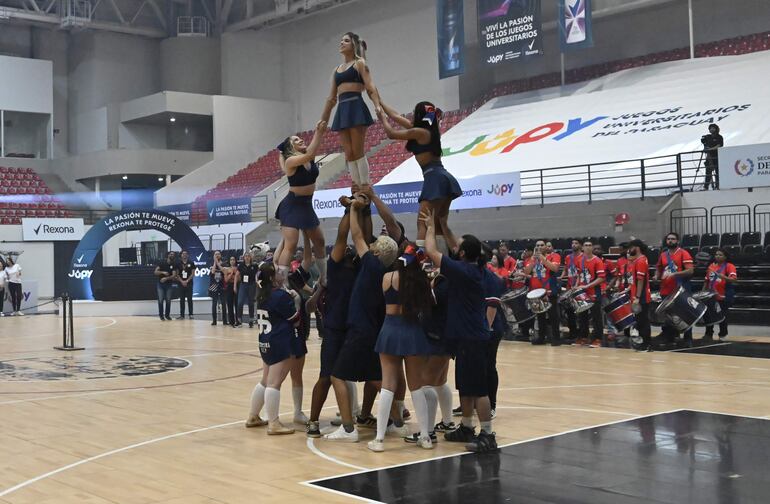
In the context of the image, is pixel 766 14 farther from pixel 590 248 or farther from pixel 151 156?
pixel 151 156

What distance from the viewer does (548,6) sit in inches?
1142

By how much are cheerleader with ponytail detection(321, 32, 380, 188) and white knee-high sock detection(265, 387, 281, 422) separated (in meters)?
1.98

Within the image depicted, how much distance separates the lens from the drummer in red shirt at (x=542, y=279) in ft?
49.0

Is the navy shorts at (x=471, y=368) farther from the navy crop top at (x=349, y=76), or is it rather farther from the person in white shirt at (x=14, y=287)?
the person in white shirt at (x=14, y=287)

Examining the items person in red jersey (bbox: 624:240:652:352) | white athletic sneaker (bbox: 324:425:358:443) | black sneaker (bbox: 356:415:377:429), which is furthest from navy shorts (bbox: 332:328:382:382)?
person in red jersey (bbox: 624:240:652:352)

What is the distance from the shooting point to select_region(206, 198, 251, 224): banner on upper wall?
1131 inches

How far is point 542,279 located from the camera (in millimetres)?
15148

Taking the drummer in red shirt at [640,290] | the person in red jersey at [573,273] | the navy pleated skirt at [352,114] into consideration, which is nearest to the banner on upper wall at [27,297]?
the person in red jersey at [573,273]

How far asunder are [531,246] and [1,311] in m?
14.7

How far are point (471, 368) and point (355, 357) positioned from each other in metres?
0.98

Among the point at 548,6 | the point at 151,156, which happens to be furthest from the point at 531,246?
the point at 151,156

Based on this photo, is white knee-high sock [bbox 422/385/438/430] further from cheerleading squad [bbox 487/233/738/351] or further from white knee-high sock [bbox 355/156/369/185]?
cheerleading squad [bbox 487/233/738/351]

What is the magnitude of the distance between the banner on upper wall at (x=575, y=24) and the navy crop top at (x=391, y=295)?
20.6 metres

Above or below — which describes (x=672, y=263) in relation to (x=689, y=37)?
below
